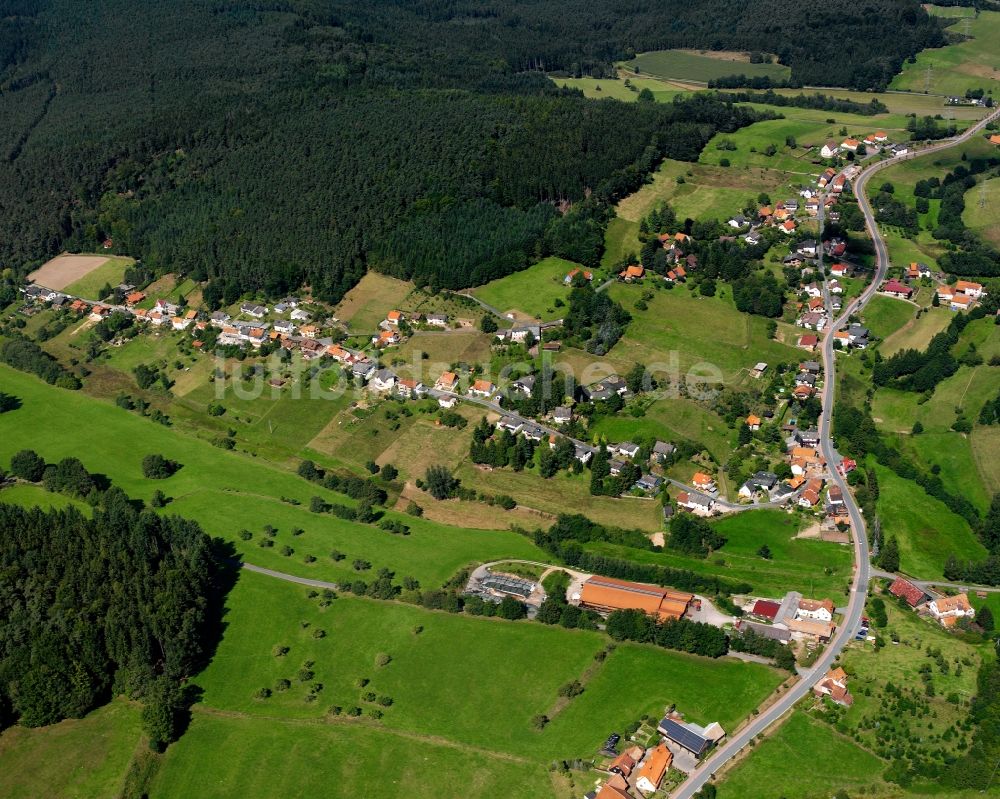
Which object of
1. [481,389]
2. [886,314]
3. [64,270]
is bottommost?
[64,270]

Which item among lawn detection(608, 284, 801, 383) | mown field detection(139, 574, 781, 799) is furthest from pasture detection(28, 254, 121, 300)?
mown field detection(139, 574, 781, 799)

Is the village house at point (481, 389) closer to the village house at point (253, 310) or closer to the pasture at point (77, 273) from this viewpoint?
the village house at point (253, 310)

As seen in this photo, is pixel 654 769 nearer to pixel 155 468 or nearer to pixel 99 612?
pixel 99 612

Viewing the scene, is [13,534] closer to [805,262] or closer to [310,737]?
[310,737]

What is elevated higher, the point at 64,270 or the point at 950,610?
the point at 950,610

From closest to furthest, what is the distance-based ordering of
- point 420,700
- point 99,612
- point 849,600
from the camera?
point 420,700, point 99,612, point 849,600

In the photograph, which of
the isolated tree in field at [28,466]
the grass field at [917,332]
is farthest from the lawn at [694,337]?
the isolated tree in field at [28,466]

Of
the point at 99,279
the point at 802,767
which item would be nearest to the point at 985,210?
the point at 802,767
